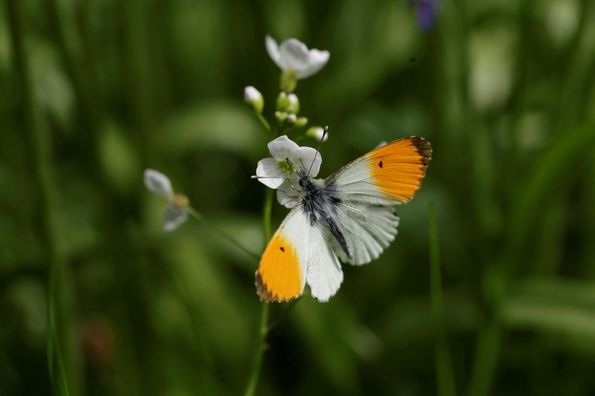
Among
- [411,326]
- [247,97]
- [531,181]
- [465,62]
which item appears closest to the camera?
[247,97]

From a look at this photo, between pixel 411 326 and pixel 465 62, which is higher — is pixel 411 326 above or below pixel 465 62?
below

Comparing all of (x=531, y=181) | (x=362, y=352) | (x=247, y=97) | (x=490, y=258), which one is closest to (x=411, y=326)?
(x=362, y=352)

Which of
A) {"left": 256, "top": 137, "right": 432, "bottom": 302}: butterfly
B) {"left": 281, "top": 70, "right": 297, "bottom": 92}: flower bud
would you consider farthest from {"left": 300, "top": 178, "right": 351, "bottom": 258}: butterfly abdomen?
{"left": 281, "top": 70, "right": 297, "bottom": 92}: flower bud

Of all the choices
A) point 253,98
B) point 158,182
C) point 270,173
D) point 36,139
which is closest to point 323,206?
point 270,173

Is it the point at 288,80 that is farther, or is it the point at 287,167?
the point at 288,80

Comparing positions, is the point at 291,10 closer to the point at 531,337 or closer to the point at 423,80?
the point at 423,80

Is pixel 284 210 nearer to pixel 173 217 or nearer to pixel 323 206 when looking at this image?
pixel 173 217

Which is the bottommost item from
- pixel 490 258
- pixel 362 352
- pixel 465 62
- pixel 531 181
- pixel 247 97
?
pixel 362 352
